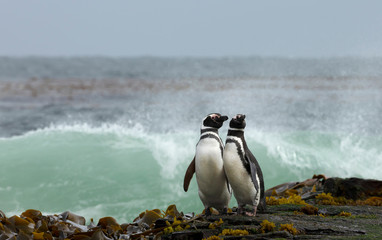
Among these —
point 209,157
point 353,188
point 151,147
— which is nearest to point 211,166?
point 209,157

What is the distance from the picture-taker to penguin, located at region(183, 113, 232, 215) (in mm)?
3510

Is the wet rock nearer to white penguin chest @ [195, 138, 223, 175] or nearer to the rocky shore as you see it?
the rocky shore

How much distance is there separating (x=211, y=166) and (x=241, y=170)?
0.22 meters

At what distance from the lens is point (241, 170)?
3.43 m

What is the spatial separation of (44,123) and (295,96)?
26.8 feet

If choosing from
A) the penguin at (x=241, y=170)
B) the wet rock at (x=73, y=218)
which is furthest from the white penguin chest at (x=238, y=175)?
the wet rock at (x=73, y=218)

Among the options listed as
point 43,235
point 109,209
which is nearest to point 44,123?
point 109,209

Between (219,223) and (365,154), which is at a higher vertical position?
(365,154)

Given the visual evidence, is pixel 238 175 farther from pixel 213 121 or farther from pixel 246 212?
pixel 213 121

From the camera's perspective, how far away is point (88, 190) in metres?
6.35

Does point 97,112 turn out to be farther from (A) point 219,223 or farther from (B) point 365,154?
(A) point 219,223

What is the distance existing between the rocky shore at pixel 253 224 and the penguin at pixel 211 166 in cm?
14

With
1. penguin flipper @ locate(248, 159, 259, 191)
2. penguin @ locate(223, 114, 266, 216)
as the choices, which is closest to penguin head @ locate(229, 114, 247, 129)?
penguin @ locate(223, 114, 266, 216)

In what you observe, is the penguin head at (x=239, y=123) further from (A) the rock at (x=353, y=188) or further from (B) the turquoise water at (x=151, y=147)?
(B) the turquoise water at (x=151, y=147)
